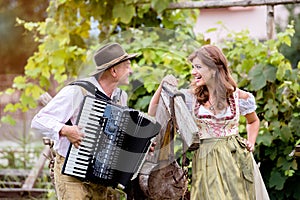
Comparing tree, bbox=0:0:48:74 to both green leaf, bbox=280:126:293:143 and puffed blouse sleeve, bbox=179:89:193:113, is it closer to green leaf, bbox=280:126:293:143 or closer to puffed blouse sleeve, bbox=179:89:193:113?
green leaf, bbox=280:126:293:143

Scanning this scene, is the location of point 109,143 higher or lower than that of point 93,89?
lower

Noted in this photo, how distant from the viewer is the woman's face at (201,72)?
382 cm

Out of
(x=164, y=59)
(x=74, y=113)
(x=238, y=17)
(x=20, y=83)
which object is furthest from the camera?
(x=238, y=17)

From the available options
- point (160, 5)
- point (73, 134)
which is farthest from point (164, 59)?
point (73, 134)

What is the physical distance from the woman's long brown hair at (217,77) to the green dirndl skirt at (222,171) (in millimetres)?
214

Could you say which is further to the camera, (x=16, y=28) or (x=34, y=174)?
(x=16, y=28)

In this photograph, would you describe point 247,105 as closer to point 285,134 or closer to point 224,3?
point 285,134

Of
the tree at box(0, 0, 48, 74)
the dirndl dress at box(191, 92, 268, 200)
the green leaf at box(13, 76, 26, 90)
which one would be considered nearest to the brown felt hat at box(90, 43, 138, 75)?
the dirndl dress at box(191, 92, 268, 200)

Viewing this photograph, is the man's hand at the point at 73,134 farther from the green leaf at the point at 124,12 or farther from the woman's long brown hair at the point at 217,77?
the green leaf at the point at 124,12

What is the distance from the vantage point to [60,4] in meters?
6.39

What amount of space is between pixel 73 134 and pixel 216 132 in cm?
76

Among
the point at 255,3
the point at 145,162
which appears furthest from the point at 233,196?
the point at 255,3

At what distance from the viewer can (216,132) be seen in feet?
12.6

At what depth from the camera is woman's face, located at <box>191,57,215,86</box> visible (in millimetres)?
3820
